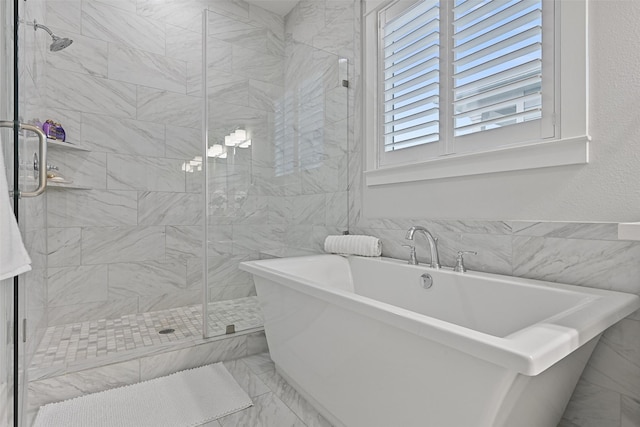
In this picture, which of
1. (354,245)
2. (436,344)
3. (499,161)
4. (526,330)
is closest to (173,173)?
(354,245)

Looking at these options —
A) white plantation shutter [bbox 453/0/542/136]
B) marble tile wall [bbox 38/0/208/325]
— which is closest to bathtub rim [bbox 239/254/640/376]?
white plantation shutter [bbox 453/0/542/136]

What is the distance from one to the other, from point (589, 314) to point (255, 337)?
1893 millimetres

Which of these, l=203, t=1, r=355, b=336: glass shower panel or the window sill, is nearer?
the window sill

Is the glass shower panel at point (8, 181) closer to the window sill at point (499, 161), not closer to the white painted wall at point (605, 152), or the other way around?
the window sill at point (499, 161)

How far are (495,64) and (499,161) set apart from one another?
0.48 m

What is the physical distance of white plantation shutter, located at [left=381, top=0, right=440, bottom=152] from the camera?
1.98 meters

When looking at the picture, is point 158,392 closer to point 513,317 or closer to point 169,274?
point 169,274

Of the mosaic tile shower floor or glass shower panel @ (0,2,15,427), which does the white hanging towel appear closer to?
glass shower panel @ (0,2,15,427)

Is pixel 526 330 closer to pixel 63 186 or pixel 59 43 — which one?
→ pixel 63 186

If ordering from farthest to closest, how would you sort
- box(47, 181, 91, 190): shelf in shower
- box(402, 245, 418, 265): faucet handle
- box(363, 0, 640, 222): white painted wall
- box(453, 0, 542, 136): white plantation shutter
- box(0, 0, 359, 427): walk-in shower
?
1. box(47, 181, 91, 190): shelf in shower
2. box(0, 0, 359, 427): walk-in shower
3. box(402, 245, 418, 265): faucet handle
4. box(453, 0, 542, 136): white plantation shutter
5. box(363, 0, 640, 222): white painted wall

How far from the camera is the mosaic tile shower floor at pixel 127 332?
6.63 feet

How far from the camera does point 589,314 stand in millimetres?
973

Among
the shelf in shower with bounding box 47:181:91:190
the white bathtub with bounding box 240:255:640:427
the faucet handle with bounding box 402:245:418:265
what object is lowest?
the white bathtub with bounding box 240:255:640:427

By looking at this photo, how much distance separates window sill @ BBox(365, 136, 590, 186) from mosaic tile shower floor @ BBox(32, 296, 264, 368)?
51.9 inches
